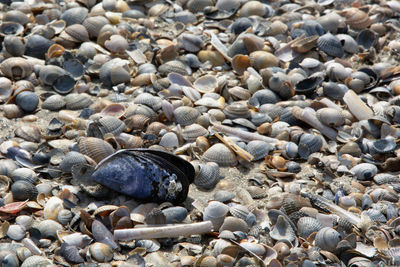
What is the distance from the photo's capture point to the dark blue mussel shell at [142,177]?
14.5 feet

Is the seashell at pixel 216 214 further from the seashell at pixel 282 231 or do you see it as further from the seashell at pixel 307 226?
the seashell at pixel 307 226

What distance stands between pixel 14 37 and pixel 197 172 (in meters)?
2.79

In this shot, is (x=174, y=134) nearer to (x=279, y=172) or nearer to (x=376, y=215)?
(x=279, y=172)

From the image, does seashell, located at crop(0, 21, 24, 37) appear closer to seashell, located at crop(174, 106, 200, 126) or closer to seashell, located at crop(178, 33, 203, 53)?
seashell, located at crop(178, 33, 203, 53)

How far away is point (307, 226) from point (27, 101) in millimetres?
2889

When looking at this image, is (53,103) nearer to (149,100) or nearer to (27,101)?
(27,101)

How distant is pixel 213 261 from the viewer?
390 centimetres

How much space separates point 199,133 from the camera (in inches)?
205

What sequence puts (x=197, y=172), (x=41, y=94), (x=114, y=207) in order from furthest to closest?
(x=41, y=94), (x=197, y=172), (x=114, y=207)

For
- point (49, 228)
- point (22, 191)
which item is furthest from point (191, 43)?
point (49, 228)

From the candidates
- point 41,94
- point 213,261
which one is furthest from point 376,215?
point 41,94

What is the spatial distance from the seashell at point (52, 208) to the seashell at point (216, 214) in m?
1.10

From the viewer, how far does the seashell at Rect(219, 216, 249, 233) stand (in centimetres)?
421

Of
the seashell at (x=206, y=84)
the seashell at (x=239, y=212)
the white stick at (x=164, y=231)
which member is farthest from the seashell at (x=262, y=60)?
the white stick at (x=164, y=231)
